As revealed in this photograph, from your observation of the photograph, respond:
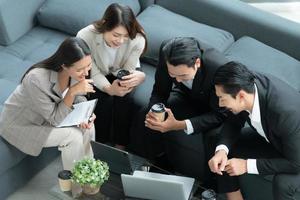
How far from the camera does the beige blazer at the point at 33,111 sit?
248 cm

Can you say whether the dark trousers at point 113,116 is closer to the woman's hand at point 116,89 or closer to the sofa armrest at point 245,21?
the woman's hand at point 116,89

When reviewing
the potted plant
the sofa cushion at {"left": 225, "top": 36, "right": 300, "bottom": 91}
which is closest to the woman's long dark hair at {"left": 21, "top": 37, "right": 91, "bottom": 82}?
the potted plant

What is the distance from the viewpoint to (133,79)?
285 cm

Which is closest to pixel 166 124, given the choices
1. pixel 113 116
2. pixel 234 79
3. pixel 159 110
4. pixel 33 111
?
pixel 159 110

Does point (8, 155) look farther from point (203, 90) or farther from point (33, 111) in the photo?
point (203, 90)

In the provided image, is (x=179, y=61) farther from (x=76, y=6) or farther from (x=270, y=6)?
(x=270, y=6)

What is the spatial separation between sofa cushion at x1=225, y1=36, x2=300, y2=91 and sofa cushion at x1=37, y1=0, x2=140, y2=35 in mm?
877

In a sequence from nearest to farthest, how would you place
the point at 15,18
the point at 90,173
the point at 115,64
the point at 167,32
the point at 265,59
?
the point at 90,173 → the point at 115,64 → the point at 265,59 → the point at 167,32 → the point at 15,18

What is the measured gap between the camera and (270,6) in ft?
13.0

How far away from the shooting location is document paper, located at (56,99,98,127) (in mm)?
2639

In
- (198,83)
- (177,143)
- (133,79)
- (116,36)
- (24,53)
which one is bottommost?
(177,143)

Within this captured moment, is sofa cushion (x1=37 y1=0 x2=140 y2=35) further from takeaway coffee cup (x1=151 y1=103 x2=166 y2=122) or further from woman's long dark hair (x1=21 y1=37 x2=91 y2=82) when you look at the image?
takeaway coffee cup (x1=151 y1=103 x2=166 y2=122)

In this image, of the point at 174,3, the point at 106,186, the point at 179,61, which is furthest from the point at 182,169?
the point at 174,3

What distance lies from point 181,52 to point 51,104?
71cm
